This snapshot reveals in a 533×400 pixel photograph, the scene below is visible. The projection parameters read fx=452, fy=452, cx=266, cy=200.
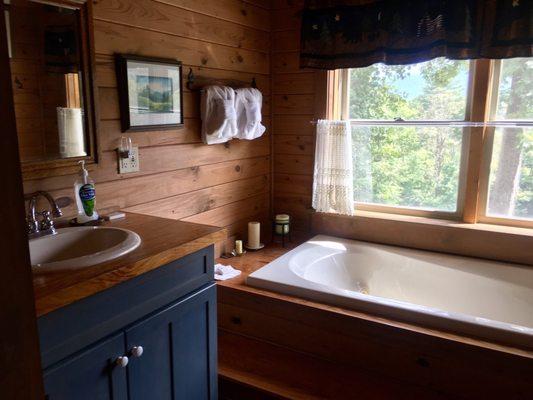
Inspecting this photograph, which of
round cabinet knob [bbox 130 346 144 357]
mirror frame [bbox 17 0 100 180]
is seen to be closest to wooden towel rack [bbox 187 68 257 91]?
mirror frame [bbox 17 0 100 180]

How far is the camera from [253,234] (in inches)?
114

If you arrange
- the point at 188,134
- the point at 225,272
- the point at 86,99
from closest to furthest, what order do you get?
the point at 86,99, the point at 188,134, the point at 225,272

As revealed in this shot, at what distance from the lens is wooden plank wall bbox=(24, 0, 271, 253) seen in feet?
6.17

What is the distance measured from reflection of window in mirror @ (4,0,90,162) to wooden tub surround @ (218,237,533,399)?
42.2 inches

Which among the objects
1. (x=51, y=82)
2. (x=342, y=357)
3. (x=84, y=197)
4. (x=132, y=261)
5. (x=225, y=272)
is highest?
(x=51, y=82)

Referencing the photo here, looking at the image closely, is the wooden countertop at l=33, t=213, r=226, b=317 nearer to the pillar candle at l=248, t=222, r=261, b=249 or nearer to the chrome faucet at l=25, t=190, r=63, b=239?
the chrome faucet at l=25, t=190, r=63, b=239

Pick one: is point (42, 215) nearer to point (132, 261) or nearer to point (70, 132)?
point (70, 132)

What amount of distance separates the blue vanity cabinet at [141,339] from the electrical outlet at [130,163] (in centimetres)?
64

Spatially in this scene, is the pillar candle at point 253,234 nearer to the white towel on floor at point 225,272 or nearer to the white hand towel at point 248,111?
the white towel on floor at point 225,272

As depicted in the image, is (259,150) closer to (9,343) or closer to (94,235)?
(94,235)

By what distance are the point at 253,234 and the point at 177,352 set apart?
1.42 m

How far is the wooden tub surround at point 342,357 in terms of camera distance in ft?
5.76

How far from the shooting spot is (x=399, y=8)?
8.18 ft

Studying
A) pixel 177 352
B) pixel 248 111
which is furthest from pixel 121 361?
pixel 248 111
